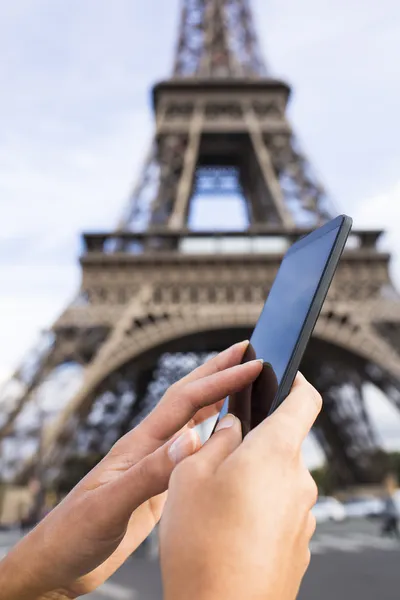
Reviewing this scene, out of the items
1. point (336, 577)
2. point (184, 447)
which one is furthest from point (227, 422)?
point (336, 577)

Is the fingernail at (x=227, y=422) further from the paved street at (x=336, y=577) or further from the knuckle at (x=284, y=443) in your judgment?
the paved street at (x=336, y=577)

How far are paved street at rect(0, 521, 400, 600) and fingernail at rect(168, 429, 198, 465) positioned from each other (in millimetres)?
6144

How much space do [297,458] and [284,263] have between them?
0.72m

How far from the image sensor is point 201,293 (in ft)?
60.1

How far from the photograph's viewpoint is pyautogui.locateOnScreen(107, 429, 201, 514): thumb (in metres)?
0.84

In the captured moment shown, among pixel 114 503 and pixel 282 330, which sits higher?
pixel 282 330

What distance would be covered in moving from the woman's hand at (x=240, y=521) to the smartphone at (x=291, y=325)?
16 cm

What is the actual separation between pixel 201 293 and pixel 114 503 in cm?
1736

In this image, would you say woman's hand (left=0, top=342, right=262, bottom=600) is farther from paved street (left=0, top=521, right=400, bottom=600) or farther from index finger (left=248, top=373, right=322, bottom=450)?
paved street (left=0, top=521, right=400, bottom=600)

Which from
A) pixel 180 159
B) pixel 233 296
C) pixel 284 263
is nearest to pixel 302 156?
pixel 180 159

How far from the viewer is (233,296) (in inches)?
728

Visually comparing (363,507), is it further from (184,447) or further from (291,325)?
(184,447)

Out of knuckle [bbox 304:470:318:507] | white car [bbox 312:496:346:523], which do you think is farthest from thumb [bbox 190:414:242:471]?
white car [bbox 312:496:346:523]

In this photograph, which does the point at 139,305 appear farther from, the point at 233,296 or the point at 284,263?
the point at 284,263
